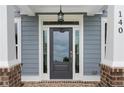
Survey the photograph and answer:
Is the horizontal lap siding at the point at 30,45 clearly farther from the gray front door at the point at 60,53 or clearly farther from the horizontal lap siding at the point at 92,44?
the horizontal lap siding at the point at 92,44

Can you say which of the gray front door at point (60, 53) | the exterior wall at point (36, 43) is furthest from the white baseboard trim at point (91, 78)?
the gray front door at point (60, 53)

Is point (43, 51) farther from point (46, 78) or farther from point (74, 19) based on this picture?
point (74, 19)

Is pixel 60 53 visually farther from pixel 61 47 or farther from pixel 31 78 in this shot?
pixel 31 78

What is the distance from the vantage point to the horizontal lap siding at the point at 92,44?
7.41 metres

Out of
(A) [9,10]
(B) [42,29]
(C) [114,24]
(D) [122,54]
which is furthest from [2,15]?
(B) [42,29]

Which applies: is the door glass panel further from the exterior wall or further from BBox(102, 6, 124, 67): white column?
BBox(102, 6, 124, 67): white column

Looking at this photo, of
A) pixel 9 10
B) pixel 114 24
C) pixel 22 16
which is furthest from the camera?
pixel 22 16

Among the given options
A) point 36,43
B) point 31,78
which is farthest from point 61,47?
point 31,78

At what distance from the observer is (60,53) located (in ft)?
25.1

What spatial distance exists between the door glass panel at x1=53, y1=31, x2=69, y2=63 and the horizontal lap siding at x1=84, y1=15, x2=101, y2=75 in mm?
674

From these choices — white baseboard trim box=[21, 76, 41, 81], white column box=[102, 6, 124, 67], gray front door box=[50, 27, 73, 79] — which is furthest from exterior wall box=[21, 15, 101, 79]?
white column box=[102, 6, 124, 67]

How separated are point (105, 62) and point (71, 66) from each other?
435 cm

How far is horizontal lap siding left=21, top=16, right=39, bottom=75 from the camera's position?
740cm

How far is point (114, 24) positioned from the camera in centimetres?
292
